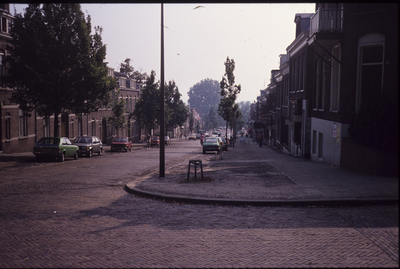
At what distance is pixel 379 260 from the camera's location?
5.80 m

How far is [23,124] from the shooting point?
32344 mm

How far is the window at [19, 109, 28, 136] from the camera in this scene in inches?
1252

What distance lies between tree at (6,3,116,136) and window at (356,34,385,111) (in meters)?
20.0

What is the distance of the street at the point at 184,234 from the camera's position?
5.97m

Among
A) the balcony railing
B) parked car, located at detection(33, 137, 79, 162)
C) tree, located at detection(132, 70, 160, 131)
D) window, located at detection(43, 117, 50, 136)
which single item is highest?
the balcony railing

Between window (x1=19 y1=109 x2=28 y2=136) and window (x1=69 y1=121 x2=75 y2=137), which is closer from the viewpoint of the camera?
window (x1=19 y1=109 x2=28 y2=136)

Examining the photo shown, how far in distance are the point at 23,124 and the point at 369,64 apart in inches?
1090

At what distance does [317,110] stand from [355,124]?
8.31m

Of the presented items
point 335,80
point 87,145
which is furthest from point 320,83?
point 87,145

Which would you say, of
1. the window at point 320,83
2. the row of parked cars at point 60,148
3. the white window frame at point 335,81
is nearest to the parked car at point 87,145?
the row of parked cars at point 60,148

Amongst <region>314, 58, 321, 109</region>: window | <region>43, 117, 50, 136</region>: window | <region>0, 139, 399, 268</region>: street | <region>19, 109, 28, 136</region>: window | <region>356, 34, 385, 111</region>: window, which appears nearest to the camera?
<region>0, 139, 399, 268</region>: street

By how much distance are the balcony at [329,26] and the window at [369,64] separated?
2064 millimetres

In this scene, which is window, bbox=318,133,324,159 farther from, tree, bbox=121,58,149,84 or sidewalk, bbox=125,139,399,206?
tree, bbox=121,58,149,84

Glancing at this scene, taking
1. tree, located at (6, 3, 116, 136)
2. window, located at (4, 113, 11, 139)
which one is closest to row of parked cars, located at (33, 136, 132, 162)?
tree, located at (6, 3, 116, 136)
